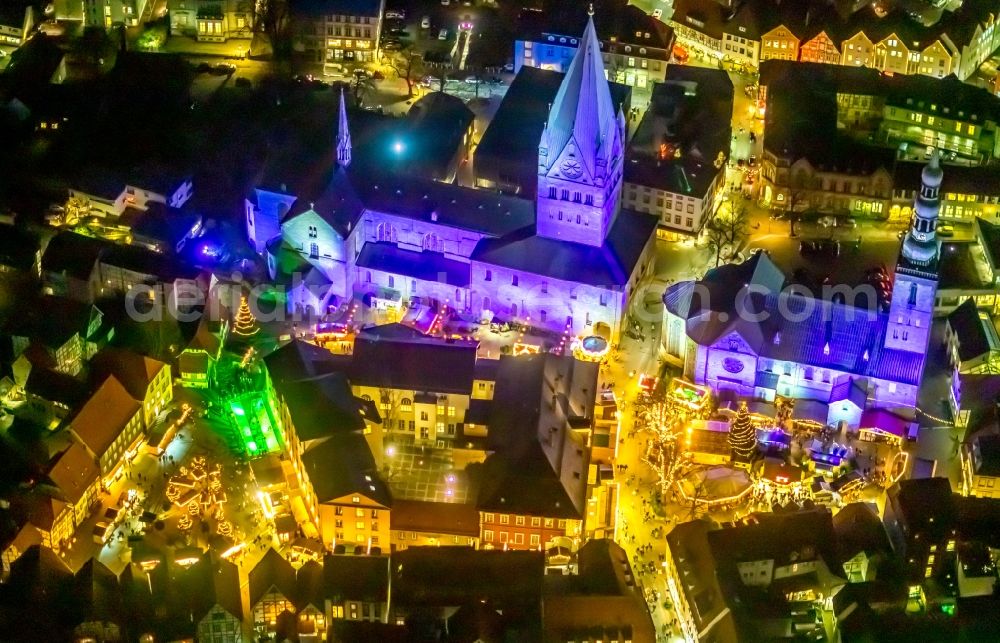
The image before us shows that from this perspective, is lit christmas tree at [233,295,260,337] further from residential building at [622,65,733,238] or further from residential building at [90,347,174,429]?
residential building at [622,65,733,238]

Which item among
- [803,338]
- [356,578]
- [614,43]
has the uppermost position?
[614,43]

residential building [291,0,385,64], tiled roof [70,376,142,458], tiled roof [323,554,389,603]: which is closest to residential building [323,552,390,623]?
tiled roof [323,554,389,603]

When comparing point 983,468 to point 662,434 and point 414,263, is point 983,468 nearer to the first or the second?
point 662,434

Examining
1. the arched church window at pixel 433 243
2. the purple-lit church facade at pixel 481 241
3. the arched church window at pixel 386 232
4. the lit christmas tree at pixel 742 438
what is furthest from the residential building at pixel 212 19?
the lit christmas tree at pixel 742 438

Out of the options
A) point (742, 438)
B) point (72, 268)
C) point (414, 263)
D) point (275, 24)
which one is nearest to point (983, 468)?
point (742, 438)

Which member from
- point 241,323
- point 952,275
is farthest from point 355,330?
point 952,275
